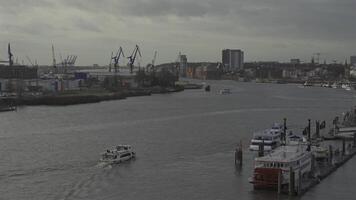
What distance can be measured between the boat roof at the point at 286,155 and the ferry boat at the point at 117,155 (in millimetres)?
3001

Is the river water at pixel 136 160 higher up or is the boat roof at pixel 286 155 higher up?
the boat roof at pixel 286 155

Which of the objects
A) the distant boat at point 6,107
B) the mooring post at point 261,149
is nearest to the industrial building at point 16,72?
the distant boat at point 6,107

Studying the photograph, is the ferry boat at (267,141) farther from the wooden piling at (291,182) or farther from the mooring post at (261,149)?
the wooden piling at (291,182)

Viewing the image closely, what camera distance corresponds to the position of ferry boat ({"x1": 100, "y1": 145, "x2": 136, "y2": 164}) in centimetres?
1077

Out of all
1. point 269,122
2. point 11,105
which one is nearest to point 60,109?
point 11,105

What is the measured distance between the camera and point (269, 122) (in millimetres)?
18766

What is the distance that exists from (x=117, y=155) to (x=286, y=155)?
3.37m

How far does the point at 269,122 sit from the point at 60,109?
31.0ft

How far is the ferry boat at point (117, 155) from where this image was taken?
35.3ft

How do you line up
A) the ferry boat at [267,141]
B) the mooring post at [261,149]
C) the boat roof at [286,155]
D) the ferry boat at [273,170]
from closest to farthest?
the ferry boat at [273,170]
the boat roof at [286,155]
the mooring post at [261,149]
the ferry boat at [267,141]

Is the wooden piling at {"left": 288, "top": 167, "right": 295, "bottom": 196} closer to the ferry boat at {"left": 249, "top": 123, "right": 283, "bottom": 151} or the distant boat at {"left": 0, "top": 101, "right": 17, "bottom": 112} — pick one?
the ferry boat at {"left": 249, "top": 123, "right": 283, "bottom": 151}

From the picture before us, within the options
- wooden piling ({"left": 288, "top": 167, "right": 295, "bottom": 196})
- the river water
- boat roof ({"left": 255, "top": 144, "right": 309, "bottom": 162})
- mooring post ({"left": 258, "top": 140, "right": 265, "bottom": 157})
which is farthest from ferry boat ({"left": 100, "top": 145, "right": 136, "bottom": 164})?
wooden piling ({"left": 288, "top": 167, "right": 295, "bottom": 196})

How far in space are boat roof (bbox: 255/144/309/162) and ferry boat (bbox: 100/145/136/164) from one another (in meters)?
3.00

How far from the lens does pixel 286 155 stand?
912 centimetres
